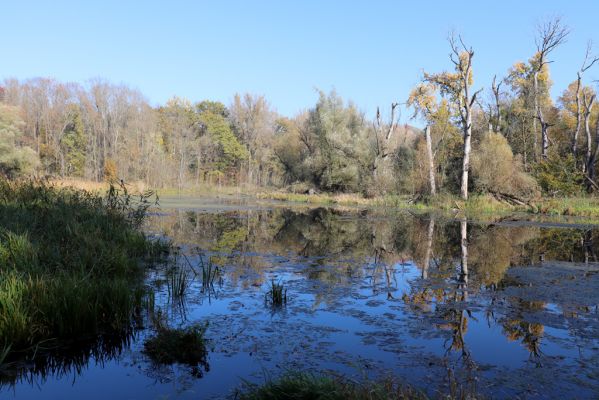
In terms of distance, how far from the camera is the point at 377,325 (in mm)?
5617

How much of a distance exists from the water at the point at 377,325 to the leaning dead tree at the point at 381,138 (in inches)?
846

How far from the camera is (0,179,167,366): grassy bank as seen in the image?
4590mm

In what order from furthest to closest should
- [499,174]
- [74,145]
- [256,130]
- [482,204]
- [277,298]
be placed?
[256,130] < [74,145] < [499,174] < [482,204] < [277,298]

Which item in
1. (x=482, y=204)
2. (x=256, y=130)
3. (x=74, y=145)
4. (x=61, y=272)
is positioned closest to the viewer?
(x=61, y=272)

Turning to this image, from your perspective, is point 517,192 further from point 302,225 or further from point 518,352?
point 518,352

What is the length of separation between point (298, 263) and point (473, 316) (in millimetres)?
4505

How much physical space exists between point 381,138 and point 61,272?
30.6 m

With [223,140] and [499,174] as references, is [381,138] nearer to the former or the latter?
[499,174]

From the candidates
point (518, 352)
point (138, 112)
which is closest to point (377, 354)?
point (518, 352)

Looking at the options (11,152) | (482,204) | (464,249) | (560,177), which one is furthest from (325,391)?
(11,152)

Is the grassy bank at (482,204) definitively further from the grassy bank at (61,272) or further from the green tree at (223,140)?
the green tree at (223,140)

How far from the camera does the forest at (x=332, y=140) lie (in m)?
28.8

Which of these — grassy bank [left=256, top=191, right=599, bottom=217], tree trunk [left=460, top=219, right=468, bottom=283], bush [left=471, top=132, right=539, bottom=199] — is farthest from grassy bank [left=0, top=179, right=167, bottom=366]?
bush [left=471, top=132, right=539, bottom=199]

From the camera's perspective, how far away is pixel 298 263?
9828mm
